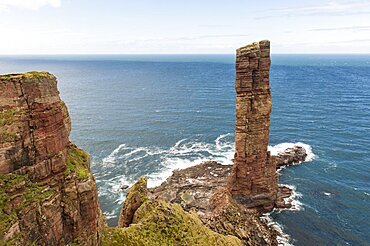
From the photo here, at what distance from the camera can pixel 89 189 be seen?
28875 mm

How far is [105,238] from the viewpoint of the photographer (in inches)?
1374

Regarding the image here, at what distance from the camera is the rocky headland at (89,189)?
24.1m

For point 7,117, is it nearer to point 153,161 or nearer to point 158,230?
point 158,230

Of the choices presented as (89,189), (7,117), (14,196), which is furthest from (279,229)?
(7,117)

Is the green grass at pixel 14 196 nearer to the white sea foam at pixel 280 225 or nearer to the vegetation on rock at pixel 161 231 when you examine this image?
the vegetation on rock at pixel 161 231

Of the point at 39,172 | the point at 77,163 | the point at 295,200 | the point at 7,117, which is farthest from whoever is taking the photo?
the point at 295,200

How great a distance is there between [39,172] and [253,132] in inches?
1902

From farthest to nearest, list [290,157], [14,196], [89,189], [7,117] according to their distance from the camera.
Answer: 1. [290,157]
2. [89,189]
3. [14,196]
4. [7,117]

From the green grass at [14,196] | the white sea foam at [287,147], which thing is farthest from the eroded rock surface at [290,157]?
the green grass at [14,196]

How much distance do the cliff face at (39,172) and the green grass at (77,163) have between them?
0.09m

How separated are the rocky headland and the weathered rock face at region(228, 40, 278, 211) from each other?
8.0 inches

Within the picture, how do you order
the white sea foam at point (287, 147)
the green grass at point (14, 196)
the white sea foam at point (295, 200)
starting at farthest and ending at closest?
the white sea foam at point (287, 147) < the white sea foam at point (295, 200) < the green grass at point (14, 196)

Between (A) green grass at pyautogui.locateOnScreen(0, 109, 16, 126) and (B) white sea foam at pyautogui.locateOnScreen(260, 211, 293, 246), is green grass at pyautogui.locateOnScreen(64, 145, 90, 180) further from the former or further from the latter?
(B) white sea foam at pyautogui.locateOnScreen(260, 211, 293, 246)

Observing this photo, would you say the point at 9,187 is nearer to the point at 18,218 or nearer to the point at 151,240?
the point at 18,218
